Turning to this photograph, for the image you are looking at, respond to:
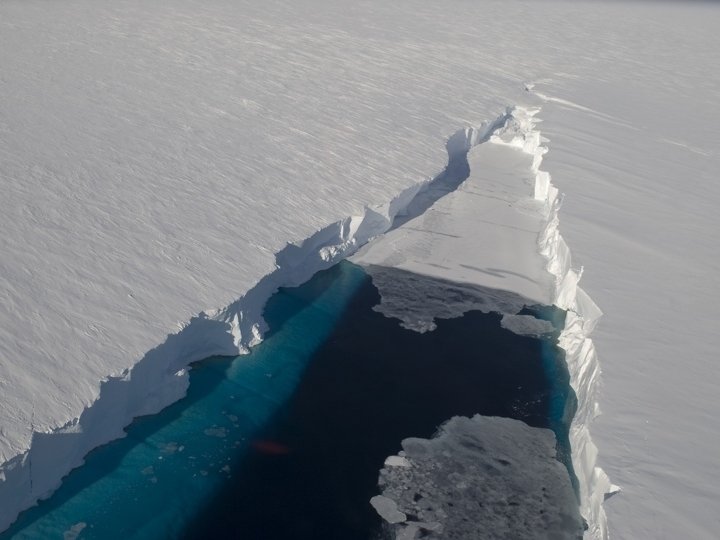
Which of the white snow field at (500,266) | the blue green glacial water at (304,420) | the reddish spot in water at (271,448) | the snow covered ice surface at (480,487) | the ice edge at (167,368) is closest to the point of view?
the ice edge at (167,368)

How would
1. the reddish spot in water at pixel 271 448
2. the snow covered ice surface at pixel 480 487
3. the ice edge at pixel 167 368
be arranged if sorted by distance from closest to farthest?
1. the ice edge at pixel 167 368
2. the snow covered ice surface at pixel 480 487
3. the reddish spot in water at pixel 271 448

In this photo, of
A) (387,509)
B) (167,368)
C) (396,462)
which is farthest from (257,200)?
(387,509)

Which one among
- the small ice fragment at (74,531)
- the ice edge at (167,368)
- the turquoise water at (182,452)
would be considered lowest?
the small ice fragment at (74,531)

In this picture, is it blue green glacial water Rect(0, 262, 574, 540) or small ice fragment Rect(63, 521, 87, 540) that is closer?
small ice fragment Rect(63, 521, 87, 540)

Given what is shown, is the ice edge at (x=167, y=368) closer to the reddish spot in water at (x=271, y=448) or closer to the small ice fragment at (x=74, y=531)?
the small ice fragment at (x=74, y=531)

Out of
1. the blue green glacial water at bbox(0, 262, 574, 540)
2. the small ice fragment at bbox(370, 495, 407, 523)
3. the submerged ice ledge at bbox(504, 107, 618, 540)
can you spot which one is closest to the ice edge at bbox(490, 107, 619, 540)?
the submerged ice ledge at bbox(504, 107, 618, 540)

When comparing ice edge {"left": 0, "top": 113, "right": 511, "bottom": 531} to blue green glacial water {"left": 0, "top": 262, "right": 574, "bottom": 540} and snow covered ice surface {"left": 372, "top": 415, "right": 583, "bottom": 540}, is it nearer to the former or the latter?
blue green glacial water {"left": 0, "top": 262, "right": 574, "bottom": 540}

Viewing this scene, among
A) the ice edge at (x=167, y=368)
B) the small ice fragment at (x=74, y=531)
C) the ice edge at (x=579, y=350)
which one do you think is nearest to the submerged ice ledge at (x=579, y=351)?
the ice edge at (x=579, y=350)
